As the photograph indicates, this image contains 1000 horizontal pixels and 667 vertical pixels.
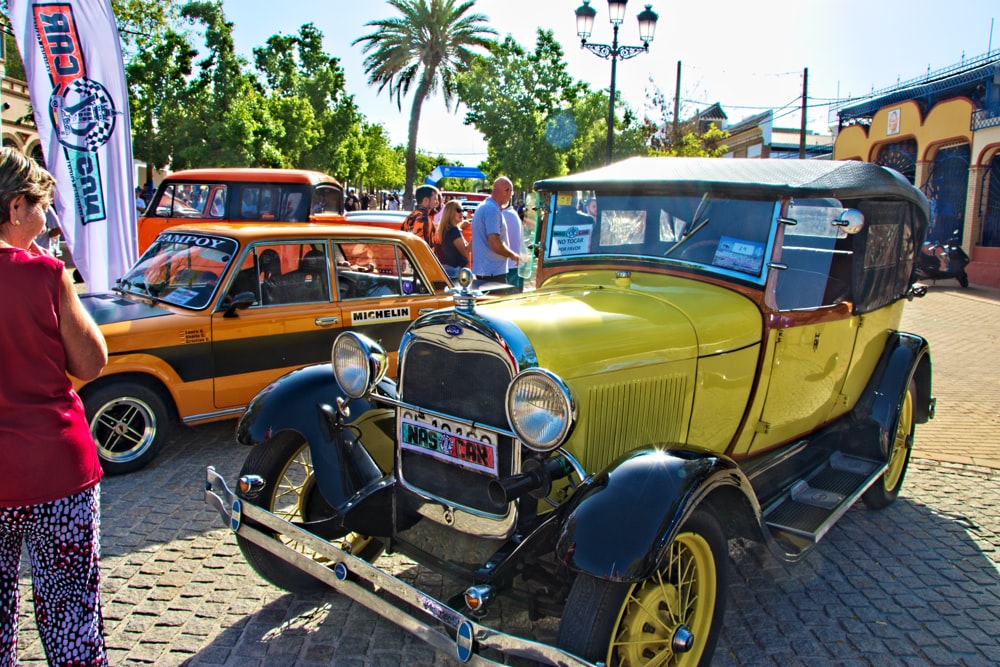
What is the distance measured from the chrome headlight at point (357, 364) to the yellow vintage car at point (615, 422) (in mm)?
13

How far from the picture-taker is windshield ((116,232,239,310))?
17.0ft

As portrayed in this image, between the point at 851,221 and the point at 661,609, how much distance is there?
76.8 inches

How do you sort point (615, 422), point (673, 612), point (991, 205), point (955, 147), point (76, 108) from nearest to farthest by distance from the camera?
1. point (673, 612)
2. point (615, 422)
3. point (76, 108)
4. point (991, 205)
5. point (955, 147)

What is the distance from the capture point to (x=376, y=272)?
6.04 metres

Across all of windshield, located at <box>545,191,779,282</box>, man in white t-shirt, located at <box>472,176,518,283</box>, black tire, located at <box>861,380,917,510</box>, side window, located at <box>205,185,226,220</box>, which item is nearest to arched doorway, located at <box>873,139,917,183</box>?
man in white t-shirt, located at <box>472,176,518,283</box>

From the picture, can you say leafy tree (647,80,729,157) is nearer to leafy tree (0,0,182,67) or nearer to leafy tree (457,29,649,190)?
leafy tree (457,29,649,190)

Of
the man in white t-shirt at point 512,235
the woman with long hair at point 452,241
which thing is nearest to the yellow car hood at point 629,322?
the woman with long hair at point 452,241

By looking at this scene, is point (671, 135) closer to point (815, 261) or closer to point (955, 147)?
point (955, 147)

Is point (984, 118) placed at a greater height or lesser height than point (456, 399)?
greater

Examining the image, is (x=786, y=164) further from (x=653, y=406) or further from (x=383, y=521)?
(x=383, y=521)

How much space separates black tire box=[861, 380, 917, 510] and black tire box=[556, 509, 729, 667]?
84.9 inches

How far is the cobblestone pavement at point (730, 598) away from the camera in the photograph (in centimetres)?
296

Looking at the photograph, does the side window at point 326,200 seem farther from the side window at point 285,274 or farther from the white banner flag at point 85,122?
the side window at point 285,274

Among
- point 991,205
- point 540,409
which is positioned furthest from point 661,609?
point 991,205
